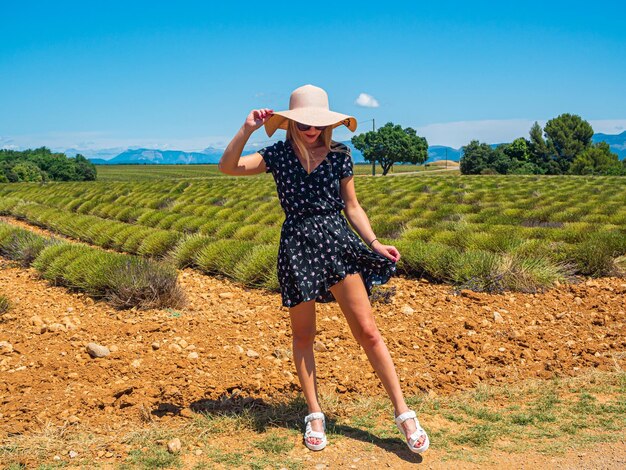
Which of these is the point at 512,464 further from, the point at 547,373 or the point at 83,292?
the point at 83,292

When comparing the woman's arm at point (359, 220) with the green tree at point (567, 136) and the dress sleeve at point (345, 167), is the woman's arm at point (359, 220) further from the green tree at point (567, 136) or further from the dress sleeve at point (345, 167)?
the green tree at point (567, 136)

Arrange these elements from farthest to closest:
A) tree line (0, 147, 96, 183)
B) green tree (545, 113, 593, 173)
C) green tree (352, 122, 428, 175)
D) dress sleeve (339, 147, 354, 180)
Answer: green tree (545, 113, 593, 173) < green tree (352, 122, 428, 175) < tree line (0, 147, 96, 183) < dress sleeve (339, 147, 354, 180)

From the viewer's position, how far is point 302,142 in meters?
2.97

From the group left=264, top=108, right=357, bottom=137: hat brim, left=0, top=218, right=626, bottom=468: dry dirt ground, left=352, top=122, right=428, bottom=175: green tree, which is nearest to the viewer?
left=264, top=108, right=357, bottom=137: hat brim

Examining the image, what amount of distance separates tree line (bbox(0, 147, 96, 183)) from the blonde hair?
71.1m

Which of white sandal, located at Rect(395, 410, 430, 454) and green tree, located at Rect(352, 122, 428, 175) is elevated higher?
green tree, located at Rect(352, 122, 428, 175)

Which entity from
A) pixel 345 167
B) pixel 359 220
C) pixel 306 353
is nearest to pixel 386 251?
pixel 359 220

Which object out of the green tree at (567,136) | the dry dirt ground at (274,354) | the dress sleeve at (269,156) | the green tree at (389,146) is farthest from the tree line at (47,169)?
the dress sleeve at (269,156)

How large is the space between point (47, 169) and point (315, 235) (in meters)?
88.1

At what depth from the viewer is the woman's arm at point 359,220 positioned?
303 centimetres

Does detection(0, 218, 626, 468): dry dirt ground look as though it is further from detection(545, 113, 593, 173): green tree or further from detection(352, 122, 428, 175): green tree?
detection(545, 113, 593, 173): green tree

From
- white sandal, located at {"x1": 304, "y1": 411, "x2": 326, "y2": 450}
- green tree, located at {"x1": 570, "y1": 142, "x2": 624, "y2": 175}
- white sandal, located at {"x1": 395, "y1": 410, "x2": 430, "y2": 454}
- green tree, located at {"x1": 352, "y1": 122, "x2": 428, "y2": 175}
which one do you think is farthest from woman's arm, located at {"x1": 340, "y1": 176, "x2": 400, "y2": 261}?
green tree, located at {"x1": 570, "y1": 142, "x2": 624, "y2": 175}

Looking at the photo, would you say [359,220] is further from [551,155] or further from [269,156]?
[551,155]

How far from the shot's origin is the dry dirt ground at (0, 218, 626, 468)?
345 cm
